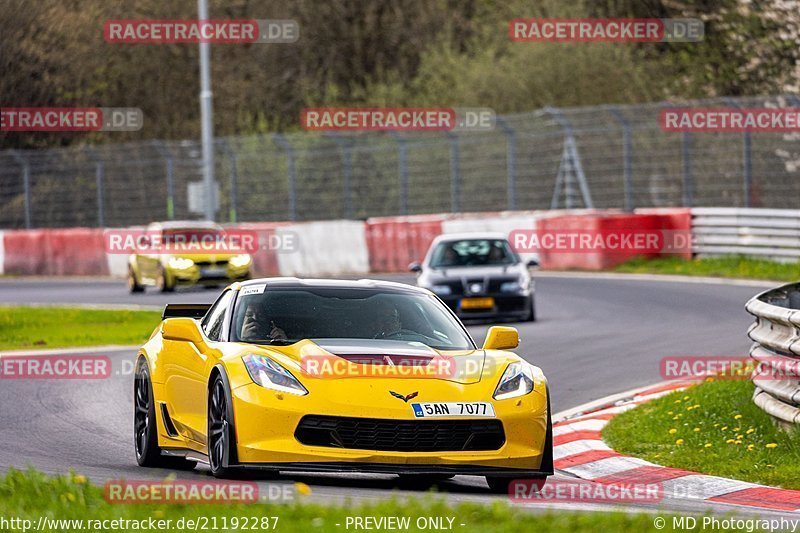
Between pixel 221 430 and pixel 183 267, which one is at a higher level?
pixel 221 430

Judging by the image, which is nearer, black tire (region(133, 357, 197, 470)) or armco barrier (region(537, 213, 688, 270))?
black tire (region(133, 357, 197, 470))

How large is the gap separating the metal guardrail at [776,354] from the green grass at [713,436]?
6.1 inches

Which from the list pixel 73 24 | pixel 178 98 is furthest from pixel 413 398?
pixel 178 98

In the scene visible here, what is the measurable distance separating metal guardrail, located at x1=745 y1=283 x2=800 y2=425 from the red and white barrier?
61.8 ft

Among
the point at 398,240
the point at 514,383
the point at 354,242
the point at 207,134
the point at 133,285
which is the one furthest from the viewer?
the point at 207,134

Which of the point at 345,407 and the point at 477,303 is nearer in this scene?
the point at 345,407

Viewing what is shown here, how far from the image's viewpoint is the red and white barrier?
31.6 metres

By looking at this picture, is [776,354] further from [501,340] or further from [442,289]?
[442,289]

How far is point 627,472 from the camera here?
1092cm

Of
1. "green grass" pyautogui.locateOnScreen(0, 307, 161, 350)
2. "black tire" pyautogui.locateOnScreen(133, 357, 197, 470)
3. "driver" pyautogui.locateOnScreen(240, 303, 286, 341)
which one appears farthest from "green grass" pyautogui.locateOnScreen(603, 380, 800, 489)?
"green grass" pyautogui.locateOnScreen(0, 307, 161, 350)

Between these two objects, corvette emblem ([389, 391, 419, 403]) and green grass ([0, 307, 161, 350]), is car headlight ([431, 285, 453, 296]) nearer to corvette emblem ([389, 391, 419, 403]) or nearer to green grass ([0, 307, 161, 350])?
green grass ([0, 307, 161, 350])

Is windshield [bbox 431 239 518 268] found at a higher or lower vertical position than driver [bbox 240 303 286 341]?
lower

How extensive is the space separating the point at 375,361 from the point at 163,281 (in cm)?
2215

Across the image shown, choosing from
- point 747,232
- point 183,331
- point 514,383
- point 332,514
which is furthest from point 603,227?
point 332,514
